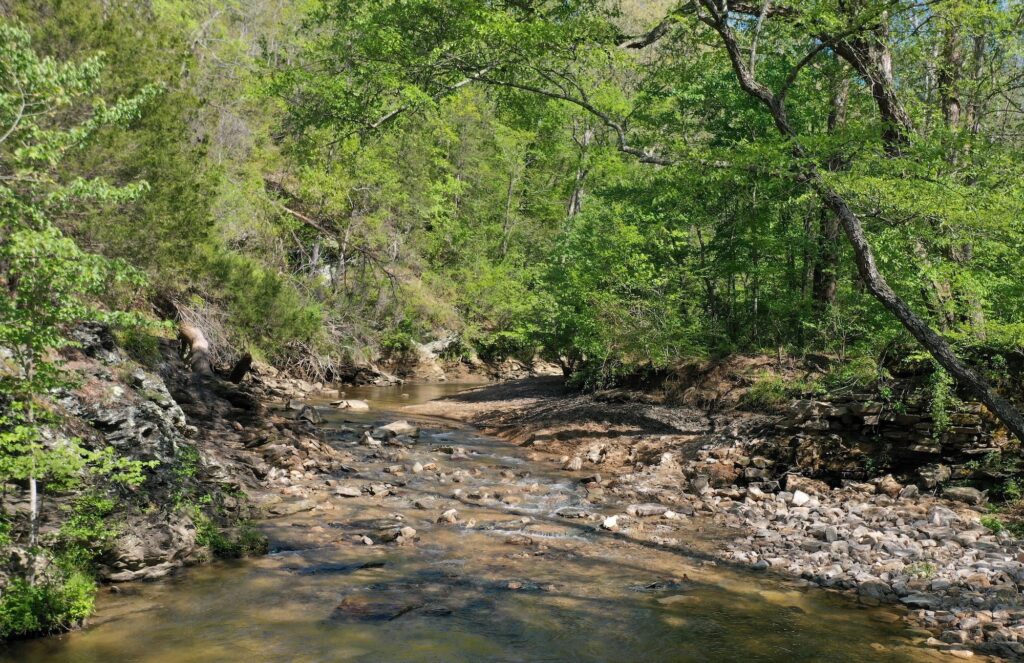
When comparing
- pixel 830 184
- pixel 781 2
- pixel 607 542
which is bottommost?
pixel 607 542

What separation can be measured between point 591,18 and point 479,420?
516 inches

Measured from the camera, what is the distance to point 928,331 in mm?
7566

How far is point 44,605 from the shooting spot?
5.77 m

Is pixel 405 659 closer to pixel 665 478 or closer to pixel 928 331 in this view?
pixel 928 331

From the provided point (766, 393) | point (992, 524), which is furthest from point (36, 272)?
point (766, 393)

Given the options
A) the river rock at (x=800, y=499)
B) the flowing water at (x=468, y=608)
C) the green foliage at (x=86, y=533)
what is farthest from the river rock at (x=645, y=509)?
the green foliage at (x=86, y=533)

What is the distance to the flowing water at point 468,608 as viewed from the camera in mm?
5902

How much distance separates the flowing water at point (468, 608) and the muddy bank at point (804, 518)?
533 mm

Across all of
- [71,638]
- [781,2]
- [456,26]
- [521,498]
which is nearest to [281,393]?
[521,498]

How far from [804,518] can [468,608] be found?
538 cm

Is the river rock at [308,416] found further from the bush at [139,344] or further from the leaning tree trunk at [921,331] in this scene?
the leaning tree trunk at [921,331]

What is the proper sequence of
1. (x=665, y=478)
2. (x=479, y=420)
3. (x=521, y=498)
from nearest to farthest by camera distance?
(x=521, y=498) → (x=665, y=478) → (x=479, y=420)

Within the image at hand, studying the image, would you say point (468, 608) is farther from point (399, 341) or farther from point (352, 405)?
point (399, 341)

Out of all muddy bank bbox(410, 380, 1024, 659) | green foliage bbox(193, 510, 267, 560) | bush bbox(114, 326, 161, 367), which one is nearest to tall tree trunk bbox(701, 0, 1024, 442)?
muddy bank bbox(410, 380, 1024, 659)
